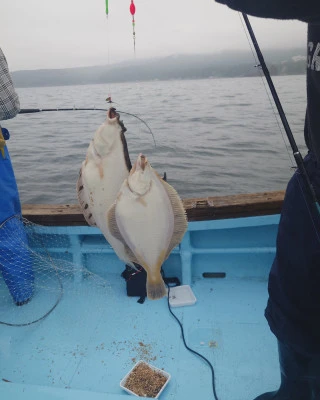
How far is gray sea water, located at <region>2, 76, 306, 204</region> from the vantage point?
393 inches

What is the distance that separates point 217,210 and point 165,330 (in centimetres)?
117

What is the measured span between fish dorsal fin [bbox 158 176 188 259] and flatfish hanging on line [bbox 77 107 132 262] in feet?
0.72

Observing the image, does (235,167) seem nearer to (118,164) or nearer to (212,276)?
(212,276)

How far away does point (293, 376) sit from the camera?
196 cm

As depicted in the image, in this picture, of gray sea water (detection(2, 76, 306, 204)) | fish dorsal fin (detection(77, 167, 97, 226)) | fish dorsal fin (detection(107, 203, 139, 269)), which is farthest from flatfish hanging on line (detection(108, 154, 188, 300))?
gray sea water (detection(2, 76, 306, 204))

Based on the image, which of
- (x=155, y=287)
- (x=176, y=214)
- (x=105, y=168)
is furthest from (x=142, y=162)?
(x=155, y=287)

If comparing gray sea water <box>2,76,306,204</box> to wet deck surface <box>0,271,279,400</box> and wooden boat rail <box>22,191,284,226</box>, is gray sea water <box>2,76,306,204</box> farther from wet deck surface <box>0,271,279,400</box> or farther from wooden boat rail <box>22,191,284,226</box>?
wet deck surface <box>0,271,279,400</box>

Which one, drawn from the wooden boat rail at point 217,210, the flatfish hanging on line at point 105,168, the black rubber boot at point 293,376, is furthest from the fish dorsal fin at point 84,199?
the wooden boat rail at point 217,210

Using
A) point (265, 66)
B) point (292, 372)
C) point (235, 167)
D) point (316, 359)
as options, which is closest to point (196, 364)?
point (292, 372)

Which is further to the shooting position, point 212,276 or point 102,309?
point 212,276

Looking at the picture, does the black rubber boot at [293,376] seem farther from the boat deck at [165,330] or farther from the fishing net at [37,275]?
the fishing net at [37,275]

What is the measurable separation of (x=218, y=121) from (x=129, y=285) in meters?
14.8

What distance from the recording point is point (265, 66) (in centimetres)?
199

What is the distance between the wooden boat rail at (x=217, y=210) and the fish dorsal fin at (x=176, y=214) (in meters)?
1.52
